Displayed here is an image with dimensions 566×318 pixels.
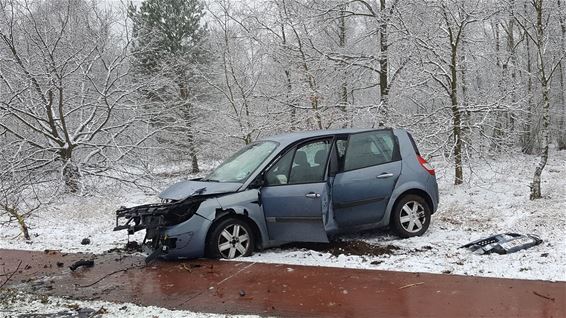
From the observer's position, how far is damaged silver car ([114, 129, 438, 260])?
646cm

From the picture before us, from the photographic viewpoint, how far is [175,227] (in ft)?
20.9

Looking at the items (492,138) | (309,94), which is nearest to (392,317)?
(492,138)

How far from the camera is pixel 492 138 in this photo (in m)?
13.0

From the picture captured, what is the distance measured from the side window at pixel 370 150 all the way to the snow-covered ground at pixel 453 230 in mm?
1200

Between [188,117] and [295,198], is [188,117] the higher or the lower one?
the higher one

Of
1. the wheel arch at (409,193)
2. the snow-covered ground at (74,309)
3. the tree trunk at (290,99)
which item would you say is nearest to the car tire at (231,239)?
the snow-covered ground at (74,309)

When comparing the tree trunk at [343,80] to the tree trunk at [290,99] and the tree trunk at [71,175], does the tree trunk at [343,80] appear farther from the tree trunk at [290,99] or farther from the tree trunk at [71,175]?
the tree trunk at [71,175]

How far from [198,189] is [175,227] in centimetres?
64

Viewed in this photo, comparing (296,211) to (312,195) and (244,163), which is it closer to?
(312,195)

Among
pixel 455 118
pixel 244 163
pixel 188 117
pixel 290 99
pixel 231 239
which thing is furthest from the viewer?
pixel 188 117

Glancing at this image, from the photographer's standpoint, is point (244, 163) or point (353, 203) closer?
point (353, 203)

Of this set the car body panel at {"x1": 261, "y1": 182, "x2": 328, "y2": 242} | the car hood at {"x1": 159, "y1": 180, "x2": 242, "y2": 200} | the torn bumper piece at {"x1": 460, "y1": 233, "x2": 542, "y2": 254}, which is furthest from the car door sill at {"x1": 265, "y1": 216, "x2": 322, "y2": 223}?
the torn bumper piece at {"x1": 460, "y1": 233, "x2": 542, "y2": 254}

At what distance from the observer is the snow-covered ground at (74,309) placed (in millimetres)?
4664

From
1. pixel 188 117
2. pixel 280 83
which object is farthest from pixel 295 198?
pixel 188 117
